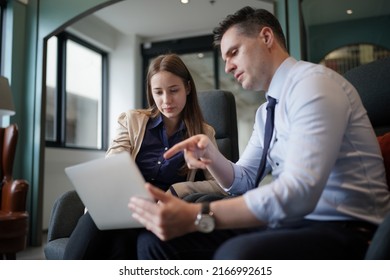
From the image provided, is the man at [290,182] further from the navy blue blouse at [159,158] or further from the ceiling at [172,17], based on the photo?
the ceiling at [172,17]

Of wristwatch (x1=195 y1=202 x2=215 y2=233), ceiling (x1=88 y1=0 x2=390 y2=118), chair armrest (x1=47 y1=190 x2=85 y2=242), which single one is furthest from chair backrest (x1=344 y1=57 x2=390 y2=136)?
ceiling (x1=88 y1=0 x2=390 y2=118)

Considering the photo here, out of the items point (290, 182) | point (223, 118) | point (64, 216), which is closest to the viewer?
point (290, 182)

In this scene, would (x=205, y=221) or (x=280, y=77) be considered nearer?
(x=205, y=221)

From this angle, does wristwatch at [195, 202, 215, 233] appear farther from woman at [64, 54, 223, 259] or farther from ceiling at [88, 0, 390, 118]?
ceiling at [88, 0, 390, 118]

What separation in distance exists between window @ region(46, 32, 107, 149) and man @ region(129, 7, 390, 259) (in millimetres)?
3164

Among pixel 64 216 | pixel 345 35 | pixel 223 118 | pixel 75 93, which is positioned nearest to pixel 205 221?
pixel 64 216

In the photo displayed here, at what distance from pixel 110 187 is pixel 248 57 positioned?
0.51 meters

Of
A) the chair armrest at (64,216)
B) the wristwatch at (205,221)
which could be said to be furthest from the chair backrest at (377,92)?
the chair armrest at (64,216)

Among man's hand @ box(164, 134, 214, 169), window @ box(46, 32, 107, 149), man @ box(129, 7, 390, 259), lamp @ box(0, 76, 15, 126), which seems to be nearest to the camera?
man @ box(129, 7, 390, 259)

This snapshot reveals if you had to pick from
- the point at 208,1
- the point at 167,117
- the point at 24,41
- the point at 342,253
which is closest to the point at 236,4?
the point at 208,1

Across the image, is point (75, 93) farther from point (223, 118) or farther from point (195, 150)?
point (195, 150)

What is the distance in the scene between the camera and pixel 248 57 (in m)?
1.01

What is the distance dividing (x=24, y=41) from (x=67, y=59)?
3.90 ft

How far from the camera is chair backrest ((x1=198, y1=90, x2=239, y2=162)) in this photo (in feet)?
5.98
